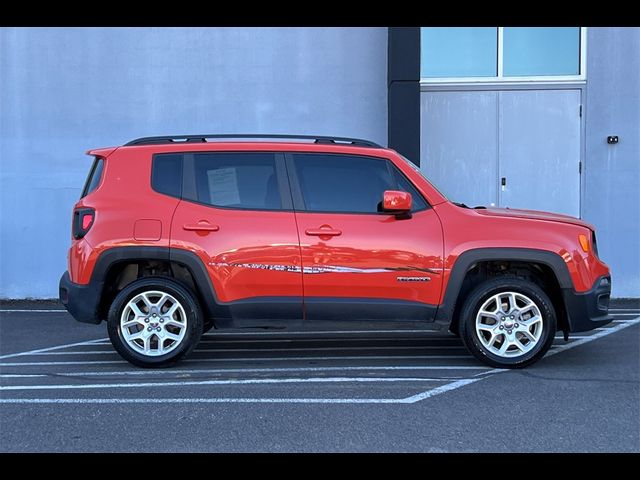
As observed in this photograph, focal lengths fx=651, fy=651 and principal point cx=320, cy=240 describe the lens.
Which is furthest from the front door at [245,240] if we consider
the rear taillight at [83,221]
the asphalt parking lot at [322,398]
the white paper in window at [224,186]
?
the rear taillight at [83,221]

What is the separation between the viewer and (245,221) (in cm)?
549

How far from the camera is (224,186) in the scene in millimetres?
5629

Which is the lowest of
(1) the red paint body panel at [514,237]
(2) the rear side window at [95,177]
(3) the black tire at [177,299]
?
(3) the black tire at [177,299]

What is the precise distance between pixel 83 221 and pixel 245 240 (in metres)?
1.42

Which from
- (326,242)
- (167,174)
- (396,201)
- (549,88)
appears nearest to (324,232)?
(326,242)

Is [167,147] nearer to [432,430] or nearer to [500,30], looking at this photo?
[432,430]

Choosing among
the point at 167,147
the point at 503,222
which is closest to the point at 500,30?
the point at 503,222

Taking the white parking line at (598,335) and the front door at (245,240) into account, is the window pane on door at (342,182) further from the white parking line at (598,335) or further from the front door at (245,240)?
the white parking line at (598,335)

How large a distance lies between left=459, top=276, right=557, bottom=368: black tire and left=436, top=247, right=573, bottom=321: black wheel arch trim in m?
0.18

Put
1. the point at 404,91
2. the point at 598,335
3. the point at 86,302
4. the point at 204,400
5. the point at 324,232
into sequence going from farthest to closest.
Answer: the point at 404,91 < the point at 598,335 < the point at 86,302 < the point at 324,232 < the point at 204,400

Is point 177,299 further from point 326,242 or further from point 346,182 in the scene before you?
point 346,182

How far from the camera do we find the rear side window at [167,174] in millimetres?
5621

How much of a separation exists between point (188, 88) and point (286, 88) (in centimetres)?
149

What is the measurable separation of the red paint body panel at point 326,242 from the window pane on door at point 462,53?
203 inches
